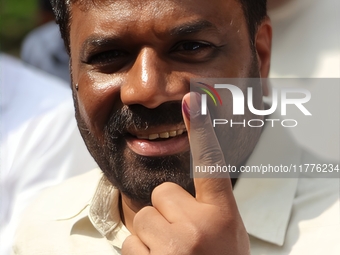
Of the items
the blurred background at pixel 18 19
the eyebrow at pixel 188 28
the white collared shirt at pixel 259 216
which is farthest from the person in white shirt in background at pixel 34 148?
the blurred background at pixel 18 19

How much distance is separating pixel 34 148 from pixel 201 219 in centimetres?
155

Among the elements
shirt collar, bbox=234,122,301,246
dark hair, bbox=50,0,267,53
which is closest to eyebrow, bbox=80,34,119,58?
dark hair, bbox=50,0,267,53

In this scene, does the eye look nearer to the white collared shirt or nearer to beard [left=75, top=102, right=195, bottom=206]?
beard [left=75, top=102, right=195, bottom=206]

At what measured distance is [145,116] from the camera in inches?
47.0

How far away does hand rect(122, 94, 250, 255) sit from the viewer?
0.95 meters

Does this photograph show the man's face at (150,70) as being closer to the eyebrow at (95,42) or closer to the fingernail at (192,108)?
the eyebrow at (95,42)

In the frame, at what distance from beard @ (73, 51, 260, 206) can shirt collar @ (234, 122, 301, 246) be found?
0.15 metres

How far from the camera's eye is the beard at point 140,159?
119 cm

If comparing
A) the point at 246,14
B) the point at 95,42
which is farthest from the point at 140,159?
the point at 246,14

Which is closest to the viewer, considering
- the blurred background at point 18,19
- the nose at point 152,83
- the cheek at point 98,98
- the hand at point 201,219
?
the hand at point 201,219

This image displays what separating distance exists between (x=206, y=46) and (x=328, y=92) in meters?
0.64

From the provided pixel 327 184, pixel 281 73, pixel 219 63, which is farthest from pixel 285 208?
pixel 281 73

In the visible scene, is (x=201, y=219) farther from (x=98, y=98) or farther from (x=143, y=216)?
(x=98, y=98)

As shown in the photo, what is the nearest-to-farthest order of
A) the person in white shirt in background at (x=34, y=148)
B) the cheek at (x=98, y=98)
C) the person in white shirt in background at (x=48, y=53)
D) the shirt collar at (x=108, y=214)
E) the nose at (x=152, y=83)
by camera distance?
the nose at (x=152, y=83) < the cheek at (x=98, y=98) < the shirt collar at (x=108, y=214) < the person in white shirt in background at (x=34, y=148) < the person in white shirt in background at (x=48, y=53)
